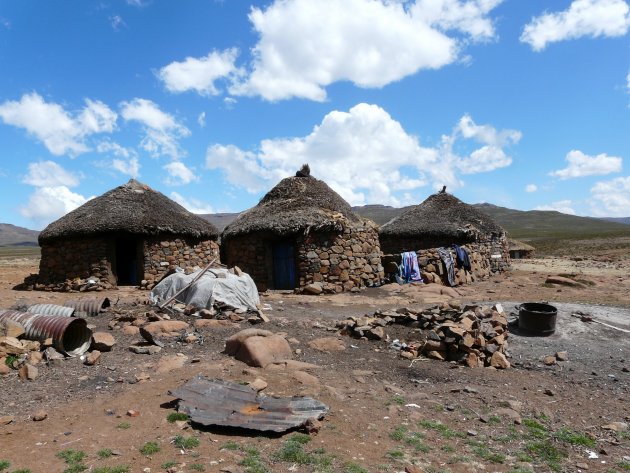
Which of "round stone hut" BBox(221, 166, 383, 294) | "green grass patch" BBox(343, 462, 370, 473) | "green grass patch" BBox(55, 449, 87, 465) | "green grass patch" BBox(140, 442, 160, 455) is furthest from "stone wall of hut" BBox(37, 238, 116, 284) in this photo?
"green grass patch" BBox(343, 462, 370, 473)

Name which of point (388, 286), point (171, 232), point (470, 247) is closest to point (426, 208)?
point (470, 247)

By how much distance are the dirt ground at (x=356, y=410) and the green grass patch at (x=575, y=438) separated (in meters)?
0.02

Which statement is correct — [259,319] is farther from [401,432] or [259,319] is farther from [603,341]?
[603,341]

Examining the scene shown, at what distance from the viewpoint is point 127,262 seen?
1945cm

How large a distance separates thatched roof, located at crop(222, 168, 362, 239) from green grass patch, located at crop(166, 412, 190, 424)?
11.5 meters

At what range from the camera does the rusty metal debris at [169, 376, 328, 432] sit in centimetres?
508

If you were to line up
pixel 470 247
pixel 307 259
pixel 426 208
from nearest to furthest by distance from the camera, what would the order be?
pixel 307 259 → pixel 470 247 → pixel 426 208

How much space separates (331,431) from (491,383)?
12.2ft

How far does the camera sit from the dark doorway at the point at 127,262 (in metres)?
18.8

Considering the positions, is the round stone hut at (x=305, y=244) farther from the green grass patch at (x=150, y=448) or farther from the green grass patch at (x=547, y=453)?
the green grass patch at (x=150, y=448)

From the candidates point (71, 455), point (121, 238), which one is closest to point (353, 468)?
point (71, 455)

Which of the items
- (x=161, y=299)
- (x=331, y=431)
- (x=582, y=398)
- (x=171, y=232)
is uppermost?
(x=171, y=232)

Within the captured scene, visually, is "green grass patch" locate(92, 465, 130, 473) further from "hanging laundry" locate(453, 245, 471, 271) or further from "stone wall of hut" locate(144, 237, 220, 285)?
"hanging laundry" locate(453, 245, 471, 271)

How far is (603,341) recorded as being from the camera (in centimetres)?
Answer: 1009
